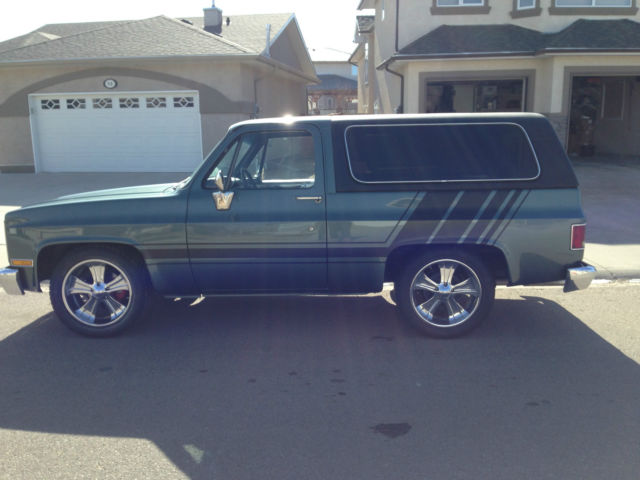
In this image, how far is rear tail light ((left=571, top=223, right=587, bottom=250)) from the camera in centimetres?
520

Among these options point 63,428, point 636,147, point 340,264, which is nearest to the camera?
point 63,428

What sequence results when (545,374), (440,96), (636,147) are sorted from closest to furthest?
(545,374)
(636,147)
(440,96)

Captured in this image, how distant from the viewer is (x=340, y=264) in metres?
5.28

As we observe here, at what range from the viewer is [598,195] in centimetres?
1309

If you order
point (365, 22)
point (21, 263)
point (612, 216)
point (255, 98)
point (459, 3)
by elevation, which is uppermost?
point (365, 22)

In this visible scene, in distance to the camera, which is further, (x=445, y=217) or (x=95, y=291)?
(x=95, y=291)

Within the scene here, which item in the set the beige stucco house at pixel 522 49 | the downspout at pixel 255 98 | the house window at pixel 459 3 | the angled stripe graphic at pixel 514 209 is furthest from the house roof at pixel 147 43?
the angled stripe graphic at pixel 514 209

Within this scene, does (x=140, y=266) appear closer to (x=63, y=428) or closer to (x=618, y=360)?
(x=63, y=428)

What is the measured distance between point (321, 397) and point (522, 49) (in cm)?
1501

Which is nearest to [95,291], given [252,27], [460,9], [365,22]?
[460,9]

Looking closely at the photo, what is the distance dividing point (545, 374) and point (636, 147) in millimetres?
18980

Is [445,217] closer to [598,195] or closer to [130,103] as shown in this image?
[598,195]

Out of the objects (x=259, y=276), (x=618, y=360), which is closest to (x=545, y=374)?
(x=618, y=360)

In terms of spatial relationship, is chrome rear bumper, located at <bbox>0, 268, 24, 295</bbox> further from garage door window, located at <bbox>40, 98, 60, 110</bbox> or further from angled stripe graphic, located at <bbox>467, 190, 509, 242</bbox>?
garage door window, located at <bbox>40, 98, 60, 110</bbox>
